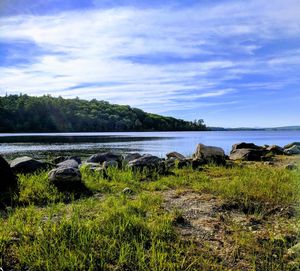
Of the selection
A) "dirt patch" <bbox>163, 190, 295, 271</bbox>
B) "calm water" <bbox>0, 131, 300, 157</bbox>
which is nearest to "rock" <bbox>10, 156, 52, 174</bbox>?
"dirt patch" <bbox>163, 190, 295, 271</bbox>

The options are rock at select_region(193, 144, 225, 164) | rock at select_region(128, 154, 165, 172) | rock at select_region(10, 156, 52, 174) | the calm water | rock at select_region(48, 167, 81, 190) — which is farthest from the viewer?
the calm water

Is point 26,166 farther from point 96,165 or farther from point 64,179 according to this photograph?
Answer: point 64,179

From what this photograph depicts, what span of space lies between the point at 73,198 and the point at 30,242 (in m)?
3.12

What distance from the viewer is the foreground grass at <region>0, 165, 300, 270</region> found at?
17.4 ft

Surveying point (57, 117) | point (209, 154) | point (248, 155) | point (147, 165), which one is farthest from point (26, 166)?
point (57, 117)

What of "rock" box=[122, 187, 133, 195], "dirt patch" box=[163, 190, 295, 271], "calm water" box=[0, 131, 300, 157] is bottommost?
→ "calm water" box=[0, 131, 300, 157]

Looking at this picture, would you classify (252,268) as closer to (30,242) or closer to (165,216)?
(165,216)

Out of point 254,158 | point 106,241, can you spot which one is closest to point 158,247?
point 106,241

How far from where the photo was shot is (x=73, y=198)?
9000 millimetres

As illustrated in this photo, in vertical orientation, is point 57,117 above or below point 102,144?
above

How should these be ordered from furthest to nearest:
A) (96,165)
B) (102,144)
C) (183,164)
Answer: (102,144) → (183,164) → (96,165)

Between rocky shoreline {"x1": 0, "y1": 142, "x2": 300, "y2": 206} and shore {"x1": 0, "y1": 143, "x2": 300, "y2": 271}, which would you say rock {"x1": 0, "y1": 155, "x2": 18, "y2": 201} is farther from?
shore {"x1": 0, "y1": 143, "x2": 300, "y2": 271}

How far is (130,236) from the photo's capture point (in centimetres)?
619

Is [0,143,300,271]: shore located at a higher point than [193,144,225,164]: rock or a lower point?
lower
